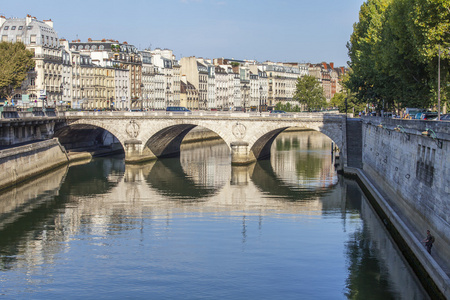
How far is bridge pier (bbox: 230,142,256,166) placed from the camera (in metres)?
76.2

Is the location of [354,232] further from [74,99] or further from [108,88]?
[108,88]

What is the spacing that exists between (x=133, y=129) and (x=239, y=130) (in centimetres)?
1275

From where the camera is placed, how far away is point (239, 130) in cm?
7769

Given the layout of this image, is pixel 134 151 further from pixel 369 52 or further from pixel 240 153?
pixel 369 52

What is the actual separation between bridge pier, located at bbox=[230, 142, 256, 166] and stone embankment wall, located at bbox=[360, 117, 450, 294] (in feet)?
85.9

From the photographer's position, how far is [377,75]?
2467 inches

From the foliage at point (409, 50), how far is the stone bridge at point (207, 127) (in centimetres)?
716

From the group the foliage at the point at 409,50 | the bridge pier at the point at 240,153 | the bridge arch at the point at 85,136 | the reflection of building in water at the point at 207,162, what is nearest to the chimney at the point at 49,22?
the bridge arch at the point at 85,136

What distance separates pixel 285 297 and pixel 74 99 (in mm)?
87485

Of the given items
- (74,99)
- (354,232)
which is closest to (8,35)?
(74,99)

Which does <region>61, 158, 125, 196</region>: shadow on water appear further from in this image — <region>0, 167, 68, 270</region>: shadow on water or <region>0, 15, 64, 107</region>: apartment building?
<region>0, 15, 64, 107</region>: apartment building

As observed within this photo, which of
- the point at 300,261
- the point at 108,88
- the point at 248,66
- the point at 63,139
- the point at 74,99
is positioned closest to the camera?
the point at 300,261

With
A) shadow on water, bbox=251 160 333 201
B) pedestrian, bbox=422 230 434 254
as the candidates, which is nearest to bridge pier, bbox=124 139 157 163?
shadow on water, bbox=251 160 333 201

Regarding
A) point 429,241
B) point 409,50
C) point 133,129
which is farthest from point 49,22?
point 429,241
